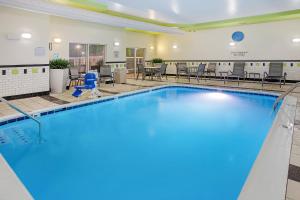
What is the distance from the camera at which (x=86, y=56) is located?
892 centimetres

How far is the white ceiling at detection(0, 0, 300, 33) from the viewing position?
555 cm

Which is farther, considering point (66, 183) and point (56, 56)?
point (56, 56)

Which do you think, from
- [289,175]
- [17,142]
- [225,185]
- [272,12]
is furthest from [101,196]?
[272,12]

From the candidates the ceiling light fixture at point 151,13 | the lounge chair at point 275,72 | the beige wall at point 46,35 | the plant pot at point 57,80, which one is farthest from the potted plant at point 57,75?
the lounge chair at point 275,72

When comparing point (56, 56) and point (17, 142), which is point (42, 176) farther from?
point (56, 56)

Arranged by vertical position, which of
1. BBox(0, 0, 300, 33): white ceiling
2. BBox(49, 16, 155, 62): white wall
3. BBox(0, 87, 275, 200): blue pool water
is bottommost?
BBox(0, 87, 275, 200): blue pool water

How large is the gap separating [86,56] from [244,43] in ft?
21.4

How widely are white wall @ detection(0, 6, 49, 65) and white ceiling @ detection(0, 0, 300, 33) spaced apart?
1.28 feet

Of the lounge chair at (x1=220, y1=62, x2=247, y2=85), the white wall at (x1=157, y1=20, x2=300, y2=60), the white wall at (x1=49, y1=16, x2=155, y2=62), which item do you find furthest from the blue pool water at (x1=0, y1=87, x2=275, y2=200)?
the white wall at (x1=157, y1=20, x2=300, y2=60)

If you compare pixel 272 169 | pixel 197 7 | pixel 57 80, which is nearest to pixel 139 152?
pixel 272 169

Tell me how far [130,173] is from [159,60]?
997cm

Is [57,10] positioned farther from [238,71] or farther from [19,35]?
[238,71]

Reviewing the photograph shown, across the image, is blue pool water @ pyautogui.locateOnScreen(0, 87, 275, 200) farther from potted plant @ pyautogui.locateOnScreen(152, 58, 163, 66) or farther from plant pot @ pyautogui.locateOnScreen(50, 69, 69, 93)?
potted plant @ pyautogui.locateOnScreen(152, 58, 163, 66)

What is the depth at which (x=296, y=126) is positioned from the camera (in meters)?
3.70
